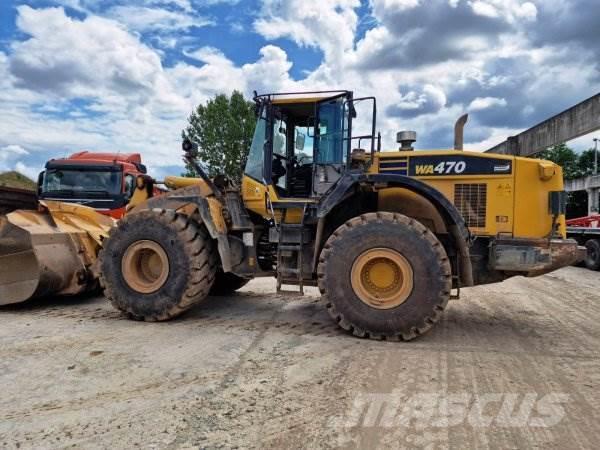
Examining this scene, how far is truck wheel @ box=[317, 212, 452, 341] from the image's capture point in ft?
15.7

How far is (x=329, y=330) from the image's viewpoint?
5406mm

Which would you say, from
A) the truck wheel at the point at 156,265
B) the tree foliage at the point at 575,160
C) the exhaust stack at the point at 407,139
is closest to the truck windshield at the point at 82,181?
the truck wheel at the point at 156,265

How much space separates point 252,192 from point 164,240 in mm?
1228

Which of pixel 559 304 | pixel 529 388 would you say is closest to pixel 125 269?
pixel 529 388

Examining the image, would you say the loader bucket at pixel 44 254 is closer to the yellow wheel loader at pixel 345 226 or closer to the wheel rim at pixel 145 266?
the yellow wheel loader at pixel 345 226

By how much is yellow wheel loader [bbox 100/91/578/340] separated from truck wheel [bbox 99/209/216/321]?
1 cm

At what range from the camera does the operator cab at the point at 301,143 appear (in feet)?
18.8

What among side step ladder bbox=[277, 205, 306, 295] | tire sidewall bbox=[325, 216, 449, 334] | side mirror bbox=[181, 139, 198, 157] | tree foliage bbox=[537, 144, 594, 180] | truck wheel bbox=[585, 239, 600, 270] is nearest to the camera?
tire sidewall bbox=[325, 216, 449, 334]

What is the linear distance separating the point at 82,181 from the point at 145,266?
5.79 meters

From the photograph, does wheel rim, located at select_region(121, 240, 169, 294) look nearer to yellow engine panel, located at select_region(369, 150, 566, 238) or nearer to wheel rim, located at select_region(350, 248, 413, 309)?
wheel rim, located at select_region(350, 248, 413, 309)

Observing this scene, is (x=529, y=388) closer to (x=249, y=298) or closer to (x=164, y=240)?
(x=164, y=240)

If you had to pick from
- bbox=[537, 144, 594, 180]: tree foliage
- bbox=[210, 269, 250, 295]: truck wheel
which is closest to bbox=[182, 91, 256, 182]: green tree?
bbox=[210, 269, 250, 295]: truck wheel

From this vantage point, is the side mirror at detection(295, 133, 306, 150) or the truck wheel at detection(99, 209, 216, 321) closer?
the truck wheel at detection(99, 209, 216, 321)

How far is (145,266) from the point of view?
6.06m
